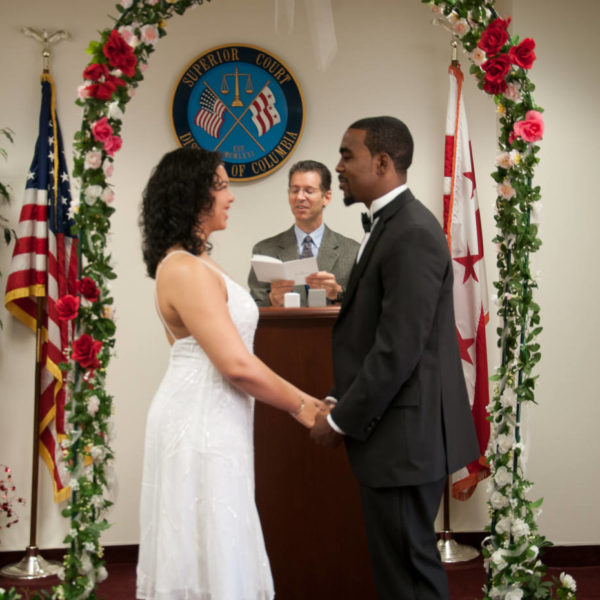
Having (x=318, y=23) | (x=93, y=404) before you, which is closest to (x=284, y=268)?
(x=93, y=404)

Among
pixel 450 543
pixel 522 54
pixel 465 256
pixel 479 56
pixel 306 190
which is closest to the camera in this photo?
pixel 522 54

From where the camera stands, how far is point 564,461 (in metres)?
4.35

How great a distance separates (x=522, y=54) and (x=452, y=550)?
9.07 feet

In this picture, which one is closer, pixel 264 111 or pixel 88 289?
pixel 88 289

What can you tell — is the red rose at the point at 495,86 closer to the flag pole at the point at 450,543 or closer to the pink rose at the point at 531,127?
the pink rose at the point at 531,127

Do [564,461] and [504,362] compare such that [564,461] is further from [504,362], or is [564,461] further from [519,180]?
[519,180]

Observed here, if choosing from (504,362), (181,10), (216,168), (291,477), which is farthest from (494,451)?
(181,10)

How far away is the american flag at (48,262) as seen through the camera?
13.7 ft

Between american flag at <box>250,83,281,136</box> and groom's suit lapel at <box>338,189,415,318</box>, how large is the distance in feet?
7.30

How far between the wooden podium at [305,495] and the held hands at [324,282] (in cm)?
42

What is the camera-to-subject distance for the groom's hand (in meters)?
2.42

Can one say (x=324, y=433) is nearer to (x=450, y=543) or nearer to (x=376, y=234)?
(x=376, y=234)

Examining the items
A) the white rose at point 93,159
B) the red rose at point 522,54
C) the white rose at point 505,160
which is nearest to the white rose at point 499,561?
the white rose at point 505,160

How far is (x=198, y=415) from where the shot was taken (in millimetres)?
2352
